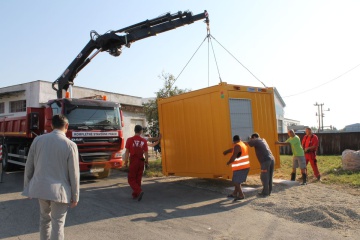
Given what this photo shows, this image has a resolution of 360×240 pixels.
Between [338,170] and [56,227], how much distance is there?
430 inches

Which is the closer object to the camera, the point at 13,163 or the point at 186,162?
the point at 186,162

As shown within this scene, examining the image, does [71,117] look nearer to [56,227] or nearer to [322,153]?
[56,227]

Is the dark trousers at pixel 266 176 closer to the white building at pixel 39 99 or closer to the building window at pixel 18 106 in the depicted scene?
the white building at pixel 39 99

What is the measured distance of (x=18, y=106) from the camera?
66.8 feet

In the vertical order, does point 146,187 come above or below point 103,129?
below

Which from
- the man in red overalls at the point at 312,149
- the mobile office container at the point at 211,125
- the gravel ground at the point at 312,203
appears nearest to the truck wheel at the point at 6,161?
the mobile office container at the point at 211,125

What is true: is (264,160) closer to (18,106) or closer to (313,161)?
(313,161)

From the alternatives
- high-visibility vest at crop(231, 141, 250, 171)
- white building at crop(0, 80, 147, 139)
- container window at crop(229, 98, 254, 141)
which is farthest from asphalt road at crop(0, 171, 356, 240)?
white building at crop(0, 80, 147, 139)

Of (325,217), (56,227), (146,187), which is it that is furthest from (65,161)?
(146,187)

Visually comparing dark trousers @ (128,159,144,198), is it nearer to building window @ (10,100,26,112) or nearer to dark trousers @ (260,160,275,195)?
dark trousers @ (260,160,275,195)

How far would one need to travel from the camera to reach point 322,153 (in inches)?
832

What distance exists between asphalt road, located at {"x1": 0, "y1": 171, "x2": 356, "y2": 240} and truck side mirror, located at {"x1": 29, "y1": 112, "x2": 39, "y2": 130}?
8.08ft

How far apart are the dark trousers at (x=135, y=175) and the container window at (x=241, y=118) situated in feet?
8.30

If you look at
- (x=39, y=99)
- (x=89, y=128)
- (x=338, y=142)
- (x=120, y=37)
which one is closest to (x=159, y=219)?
(x=89, y=128)
